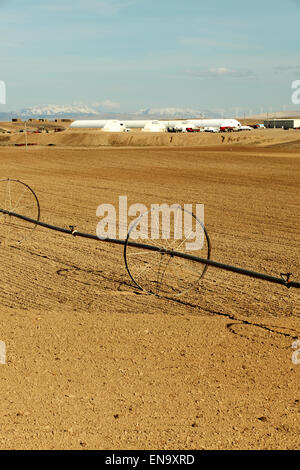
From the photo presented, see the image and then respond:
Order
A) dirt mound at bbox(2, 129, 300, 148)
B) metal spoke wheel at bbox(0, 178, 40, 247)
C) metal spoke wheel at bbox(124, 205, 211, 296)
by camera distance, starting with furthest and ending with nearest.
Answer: dirt mound at bbox(2, 129, 300, 148), metal spoke wheel at bbox(0, 178, 40, 247), metal spoke wheel at bbox(124, 205, 211, 296)

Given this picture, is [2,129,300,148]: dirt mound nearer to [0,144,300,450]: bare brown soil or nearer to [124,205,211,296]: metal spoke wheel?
[124,205,211,296]: metal spoke wheel

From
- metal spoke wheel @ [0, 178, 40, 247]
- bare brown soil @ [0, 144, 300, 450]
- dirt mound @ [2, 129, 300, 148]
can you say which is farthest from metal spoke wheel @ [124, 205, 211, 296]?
dirt mound @ [2, 129, 300, 148]

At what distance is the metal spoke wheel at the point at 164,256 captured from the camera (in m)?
7.50

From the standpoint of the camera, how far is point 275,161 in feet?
90.7

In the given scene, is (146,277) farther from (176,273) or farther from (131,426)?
(131,426)

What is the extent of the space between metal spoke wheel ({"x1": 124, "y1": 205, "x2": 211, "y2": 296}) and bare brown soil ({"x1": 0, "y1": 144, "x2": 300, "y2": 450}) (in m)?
0.26

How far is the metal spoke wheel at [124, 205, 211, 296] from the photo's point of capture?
24.6 feet

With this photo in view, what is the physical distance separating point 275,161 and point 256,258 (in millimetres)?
19552

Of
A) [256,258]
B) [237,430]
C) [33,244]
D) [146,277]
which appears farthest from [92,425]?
[33,244]

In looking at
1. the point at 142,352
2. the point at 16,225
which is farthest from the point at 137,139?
the point at 142,352

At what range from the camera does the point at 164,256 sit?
32.2 ft

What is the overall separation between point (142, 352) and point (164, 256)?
14.4ft

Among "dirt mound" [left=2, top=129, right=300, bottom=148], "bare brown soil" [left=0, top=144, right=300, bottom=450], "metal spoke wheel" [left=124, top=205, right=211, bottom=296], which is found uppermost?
"dirt mound" [left=2, top=129, right=300, bottom=148]

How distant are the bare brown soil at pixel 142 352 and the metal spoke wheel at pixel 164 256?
0.26 meters
